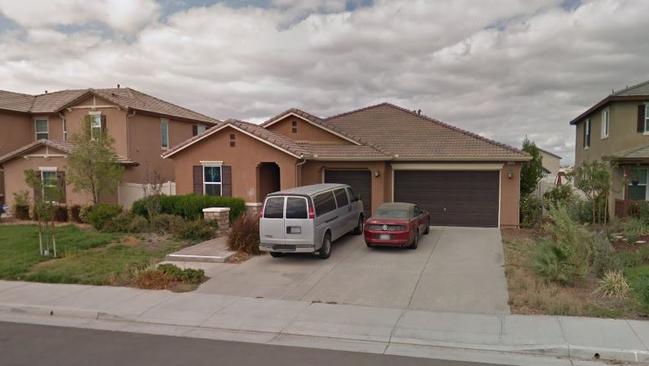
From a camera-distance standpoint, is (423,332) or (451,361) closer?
(451,361)

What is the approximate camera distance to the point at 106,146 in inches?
747

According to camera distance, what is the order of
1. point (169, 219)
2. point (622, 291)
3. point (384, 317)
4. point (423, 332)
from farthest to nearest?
point (169, 219)
point (622, 291)
point (384, 317)
point (423, 332)

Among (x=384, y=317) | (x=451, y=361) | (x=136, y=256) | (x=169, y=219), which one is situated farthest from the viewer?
(x=169, y=219)

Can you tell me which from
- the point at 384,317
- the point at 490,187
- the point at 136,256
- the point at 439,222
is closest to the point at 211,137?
the point at 136,256

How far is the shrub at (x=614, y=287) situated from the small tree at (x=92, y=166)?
1734 centimetres

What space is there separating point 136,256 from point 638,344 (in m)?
11.6

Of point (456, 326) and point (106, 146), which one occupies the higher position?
point (106, 146)

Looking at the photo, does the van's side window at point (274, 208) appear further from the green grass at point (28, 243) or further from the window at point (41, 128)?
the window at point (41, 128)

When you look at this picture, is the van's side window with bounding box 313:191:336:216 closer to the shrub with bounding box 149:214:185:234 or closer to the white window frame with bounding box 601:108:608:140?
the shrub with bounding box 149:214:185:234

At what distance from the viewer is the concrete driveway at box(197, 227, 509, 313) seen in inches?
342

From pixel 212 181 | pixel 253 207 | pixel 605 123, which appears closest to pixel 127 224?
pixel 212 181

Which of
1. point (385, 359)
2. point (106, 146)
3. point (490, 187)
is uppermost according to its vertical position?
point (106, 146)

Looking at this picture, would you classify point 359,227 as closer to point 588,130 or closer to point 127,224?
point 127,224

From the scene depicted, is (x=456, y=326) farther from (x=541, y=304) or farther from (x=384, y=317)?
(x=541, y=304)
